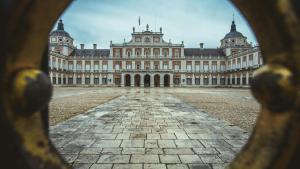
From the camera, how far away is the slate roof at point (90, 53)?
197ft

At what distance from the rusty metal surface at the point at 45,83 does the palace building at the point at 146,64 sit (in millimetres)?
52194

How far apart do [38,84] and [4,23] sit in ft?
0.45

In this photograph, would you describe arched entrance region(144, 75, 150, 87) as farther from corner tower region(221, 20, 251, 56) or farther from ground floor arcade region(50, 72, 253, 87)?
corner tower region(221, 20, 251, 56)

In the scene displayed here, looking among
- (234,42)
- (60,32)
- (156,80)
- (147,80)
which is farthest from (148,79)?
(60,32)

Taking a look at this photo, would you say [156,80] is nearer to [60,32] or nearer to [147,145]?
[60,32]

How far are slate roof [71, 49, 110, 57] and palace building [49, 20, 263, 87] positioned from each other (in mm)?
959

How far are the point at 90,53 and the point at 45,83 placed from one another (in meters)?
62.7

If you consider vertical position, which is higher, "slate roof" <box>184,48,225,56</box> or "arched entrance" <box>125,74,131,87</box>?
"slate roof" <box>184,48,225,56</box>

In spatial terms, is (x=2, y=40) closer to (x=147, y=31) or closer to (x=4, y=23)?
(x=4, y=23)

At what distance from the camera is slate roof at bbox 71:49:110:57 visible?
2361 inches

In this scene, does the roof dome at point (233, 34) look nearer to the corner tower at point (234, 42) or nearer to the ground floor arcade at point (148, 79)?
the corner tower at point (234, 42)

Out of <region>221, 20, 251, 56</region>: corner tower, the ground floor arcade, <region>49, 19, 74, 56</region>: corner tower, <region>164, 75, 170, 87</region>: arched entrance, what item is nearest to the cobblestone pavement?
the ground floor arcade

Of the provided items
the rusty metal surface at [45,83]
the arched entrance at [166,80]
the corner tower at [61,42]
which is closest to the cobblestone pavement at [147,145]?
the rusty metal surface at [45,83]

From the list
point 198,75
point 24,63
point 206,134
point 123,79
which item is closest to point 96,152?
point 206,134
